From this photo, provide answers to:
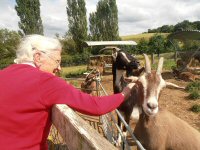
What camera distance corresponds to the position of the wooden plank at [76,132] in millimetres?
1263

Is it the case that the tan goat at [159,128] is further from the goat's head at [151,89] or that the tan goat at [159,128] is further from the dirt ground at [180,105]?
the dirt ground at [180,105]

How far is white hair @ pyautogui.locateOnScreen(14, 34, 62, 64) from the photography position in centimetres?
212

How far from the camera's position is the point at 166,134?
13.5 ft

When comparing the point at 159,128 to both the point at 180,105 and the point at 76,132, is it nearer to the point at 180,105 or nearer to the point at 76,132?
the point at 76,132

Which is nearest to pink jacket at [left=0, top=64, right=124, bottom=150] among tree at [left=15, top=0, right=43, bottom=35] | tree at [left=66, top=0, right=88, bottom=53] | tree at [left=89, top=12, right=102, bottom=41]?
tree at [left=15, top=0, right=43, bottom=35]

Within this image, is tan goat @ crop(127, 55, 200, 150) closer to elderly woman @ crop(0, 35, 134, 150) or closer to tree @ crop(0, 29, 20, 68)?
elderly woman @ crop(0, 35, 134, 150)

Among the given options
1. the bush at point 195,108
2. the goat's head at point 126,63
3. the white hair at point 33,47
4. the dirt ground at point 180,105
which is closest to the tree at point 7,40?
the dirt ground at point 180,105

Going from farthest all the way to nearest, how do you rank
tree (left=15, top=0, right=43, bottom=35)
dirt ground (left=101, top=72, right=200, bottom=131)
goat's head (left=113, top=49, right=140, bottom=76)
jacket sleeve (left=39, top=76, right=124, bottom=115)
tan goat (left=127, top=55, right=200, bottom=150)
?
tree (left=15, top=0, right=43, bottom=35), dirt ground (left=101, top=72, right=200, bottom=131), goat's head (left=113, top=49, right=140, bottom=76), tan goat (left=127, top=55, right=200, bottom=150), jacket sleeve (left=39, top=76, right=124, bottom=115)

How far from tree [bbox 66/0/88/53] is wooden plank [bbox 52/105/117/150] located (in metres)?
43.3

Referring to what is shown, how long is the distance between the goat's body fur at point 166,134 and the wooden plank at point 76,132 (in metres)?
2.40

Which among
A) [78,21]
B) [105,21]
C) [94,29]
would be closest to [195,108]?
[78,21]

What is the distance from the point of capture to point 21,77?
192 cm

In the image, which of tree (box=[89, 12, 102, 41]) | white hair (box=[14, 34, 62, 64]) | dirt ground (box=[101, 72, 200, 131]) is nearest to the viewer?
white hair (box=[14, 34, 62, 64])

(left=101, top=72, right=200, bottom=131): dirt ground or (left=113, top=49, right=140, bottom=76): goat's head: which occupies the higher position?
(left=113, top=49, right=140, bottom=76): goat's head
